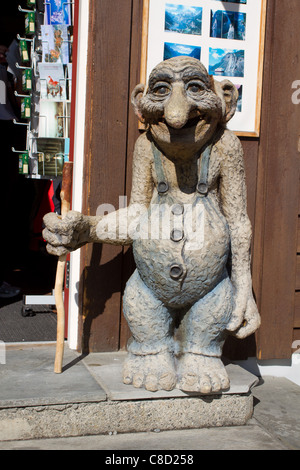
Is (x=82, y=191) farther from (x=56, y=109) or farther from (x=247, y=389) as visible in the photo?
(x=247, y=389)

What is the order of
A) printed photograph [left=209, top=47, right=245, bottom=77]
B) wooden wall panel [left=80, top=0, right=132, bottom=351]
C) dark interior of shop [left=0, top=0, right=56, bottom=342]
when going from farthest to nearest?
dark interior of shop [left=0, top=0, right=56, bottom=342], printed photograph [left=209, top=47, right=245, bottom=77], wooden wall panel [left=80, top=0, right=132, bottom=351]

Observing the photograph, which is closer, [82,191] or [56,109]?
[82,191]

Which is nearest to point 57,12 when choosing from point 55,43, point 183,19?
point 55,43

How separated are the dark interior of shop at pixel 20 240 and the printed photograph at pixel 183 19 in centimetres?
201

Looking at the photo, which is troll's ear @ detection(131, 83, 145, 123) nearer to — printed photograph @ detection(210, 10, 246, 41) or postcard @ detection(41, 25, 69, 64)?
printed photograph @ detection(210, 10, 246, 41)

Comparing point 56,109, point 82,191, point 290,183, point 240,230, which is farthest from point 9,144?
point 240,230

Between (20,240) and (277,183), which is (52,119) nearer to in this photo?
(277,183)

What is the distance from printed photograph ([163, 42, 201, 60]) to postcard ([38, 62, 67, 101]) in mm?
711

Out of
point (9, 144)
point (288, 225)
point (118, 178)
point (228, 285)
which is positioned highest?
point (9, 144)

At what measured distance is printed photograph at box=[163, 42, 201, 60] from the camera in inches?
120

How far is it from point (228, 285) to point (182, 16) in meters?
1.59

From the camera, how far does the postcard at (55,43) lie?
3.38 meters

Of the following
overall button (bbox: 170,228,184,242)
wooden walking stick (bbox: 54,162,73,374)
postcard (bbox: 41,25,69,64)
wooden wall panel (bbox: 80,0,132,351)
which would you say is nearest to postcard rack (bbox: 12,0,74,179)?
postcard (bbox: 41,25,69,64)

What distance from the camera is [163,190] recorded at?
8.13ft
